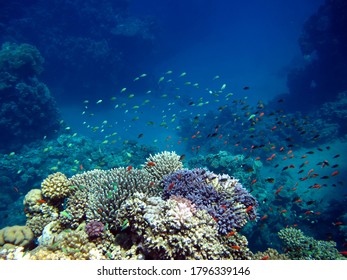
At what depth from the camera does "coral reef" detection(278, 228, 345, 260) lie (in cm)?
681

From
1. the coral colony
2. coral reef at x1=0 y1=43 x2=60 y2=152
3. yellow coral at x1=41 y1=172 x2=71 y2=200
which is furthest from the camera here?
coral reef at x1=0 y1=43 x2=60 y2=152

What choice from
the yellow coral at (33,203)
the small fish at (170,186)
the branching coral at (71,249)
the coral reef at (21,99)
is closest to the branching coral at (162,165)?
the small fish at (170,186)

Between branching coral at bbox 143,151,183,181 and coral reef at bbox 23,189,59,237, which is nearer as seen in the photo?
coral reef at bbox 23,189,59,237

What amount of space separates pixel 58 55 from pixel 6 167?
22926 millimetres

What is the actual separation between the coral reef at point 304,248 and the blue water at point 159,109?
5.15 ft

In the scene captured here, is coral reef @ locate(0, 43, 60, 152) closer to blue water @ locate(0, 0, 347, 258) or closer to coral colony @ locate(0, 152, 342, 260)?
blue water @ locate(0, 0, 347, 258)

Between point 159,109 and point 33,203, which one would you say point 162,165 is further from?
point 159,109

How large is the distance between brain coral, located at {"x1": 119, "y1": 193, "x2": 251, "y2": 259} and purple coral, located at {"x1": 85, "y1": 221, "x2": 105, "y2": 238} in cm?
42

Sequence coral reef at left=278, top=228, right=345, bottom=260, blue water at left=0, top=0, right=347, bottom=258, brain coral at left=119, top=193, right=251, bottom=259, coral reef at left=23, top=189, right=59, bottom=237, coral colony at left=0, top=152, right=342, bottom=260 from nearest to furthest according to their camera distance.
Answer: brain coral at left=119, top=193, right=251, bottom=259 → coral colony at left=0, top=152, right=342, bottom=260 → coral reef at left=23, top=189, right=59, bottom=237 → coral reef at left=278, top=228, right=345, bottom=260 → blue water at left=0, top=0, right=347, bottom=258

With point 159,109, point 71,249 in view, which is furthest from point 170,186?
point 159,109

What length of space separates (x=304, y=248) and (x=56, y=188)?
7529mm

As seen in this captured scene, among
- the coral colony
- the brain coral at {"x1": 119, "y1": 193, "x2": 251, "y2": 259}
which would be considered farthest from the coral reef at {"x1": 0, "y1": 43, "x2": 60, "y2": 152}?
the brain coral at {"x1": 119, "y1": 193, "x2": 251, "y2": 259}

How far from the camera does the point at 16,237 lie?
5.90 metres
